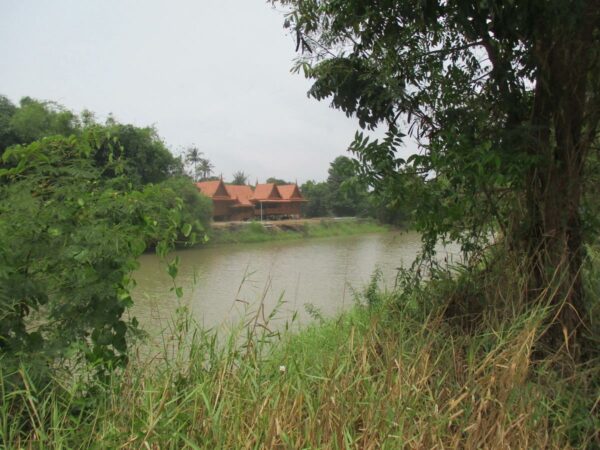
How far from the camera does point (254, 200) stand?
87.5 feet

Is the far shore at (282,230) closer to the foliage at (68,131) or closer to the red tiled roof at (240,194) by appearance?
the foliage at (68,131)

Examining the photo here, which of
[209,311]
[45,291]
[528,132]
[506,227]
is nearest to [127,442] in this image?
[45,291]

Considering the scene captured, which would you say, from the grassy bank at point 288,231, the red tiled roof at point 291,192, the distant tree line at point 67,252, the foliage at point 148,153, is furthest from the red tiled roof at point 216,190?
the distant tree line at point 67,252

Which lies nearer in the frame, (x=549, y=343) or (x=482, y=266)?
(x=549, y=343)

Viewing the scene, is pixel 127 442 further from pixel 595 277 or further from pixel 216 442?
pixel 595 277

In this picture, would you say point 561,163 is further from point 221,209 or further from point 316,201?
point 316,201

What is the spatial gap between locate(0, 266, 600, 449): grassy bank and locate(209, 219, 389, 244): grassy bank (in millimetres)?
14989

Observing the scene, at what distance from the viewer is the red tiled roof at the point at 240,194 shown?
2583 cm

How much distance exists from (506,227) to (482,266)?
29cm

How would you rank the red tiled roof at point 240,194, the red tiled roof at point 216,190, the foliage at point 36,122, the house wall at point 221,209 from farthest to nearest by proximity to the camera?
the red tiled roof at point 240,194 < the red tiled roof at point 216,190 < the house wall at point 221,209 < the foliage at point 36,122

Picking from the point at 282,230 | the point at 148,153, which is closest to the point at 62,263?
the point at 148,153

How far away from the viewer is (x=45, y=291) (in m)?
1.74

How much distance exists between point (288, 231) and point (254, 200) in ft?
23.2

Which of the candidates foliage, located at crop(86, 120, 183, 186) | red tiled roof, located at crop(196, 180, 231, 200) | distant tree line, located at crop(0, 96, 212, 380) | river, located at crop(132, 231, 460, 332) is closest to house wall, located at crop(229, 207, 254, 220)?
red tiled roof, located at crop(196, 180, 231, 200)
